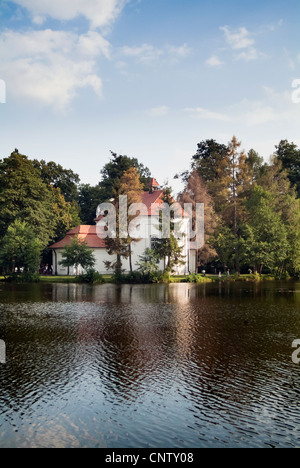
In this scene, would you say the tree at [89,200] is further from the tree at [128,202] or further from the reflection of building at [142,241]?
the tree at [128,202]

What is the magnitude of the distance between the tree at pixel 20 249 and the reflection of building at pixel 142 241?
4637 millimetres

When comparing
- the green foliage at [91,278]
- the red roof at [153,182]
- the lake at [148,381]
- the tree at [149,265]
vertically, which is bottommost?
the lake at [148,381]

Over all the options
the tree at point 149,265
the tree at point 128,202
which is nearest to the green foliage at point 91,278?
the tree at point 128,202

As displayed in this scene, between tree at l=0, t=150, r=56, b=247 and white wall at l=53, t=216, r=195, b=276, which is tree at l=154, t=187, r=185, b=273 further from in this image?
tree at l=0, t=150, r=56, b=247

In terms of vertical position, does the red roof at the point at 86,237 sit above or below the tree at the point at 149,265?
above

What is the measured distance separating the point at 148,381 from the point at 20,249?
37.1 m

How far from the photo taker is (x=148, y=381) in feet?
35.7

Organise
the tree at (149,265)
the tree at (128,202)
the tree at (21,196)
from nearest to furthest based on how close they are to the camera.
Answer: the tree at (149,265) → the tree at (128,202) → the tree at (21,196)

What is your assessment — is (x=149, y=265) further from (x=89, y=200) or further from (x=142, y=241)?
(x=89, y=200)

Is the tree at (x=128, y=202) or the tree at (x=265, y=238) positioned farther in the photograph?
the tree at (x=265, y=238)

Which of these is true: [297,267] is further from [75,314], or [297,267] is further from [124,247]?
[75,314]

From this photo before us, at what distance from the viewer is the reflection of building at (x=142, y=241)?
5009cm

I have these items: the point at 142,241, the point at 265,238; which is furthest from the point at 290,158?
the point at 142,241

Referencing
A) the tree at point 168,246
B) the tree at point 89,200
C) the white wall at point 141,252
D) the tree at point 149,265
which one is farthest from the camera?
the tree at point 89,200
